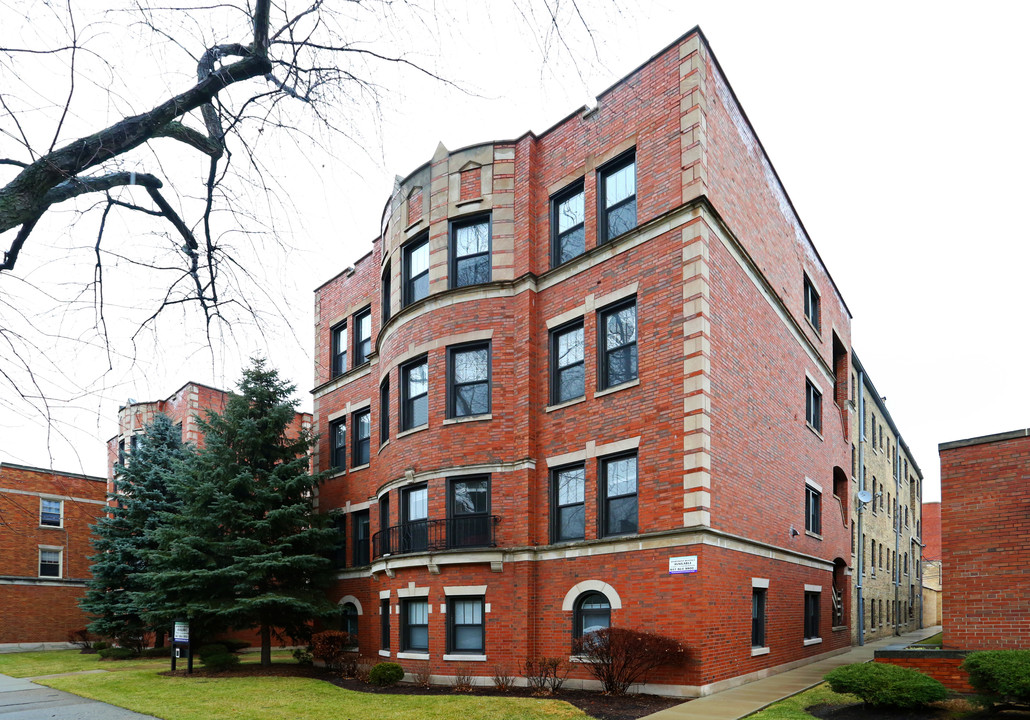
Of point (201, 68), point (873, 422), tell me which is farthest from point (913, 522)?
point (201, 68)

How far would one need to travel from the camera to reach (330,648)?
923 inches

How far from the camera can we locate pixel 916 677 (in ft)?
42.2

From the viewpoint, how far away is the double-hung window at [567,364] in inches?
772

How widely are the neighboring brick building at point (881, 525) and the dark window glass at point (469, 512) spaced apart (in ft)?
61.5

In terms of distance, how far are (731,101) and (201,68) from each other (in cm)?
1783

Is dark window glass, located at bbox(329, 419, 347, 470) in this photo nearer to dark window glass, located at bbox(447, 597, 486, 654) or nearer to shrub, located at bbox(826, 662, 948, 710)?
dark window glass, located at bbox(447, 597, 486, 654)

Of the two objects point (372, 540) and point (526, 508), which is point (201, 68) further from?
point (372, 540)

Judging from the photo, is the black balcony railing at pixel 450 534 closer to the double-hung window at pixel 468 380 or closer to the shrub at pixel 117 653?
the double-hung window at pixel 468 380

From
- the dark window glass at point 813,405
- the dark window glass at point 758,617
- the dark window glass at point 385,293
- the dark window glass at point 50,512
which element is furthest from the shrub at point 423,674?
the dark window glass at point 50,512

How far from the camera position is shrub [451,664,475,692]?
704 inches

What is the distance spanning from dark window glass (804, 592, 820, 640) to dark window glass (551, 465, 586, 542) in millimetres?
8579

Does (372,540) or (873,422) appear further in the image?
(873,422)

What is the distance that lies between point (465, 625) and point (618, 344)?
758cm

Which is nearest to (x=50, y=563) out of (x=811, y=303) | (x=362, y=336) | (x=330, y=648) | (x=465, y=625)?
(x=362, y=336)
